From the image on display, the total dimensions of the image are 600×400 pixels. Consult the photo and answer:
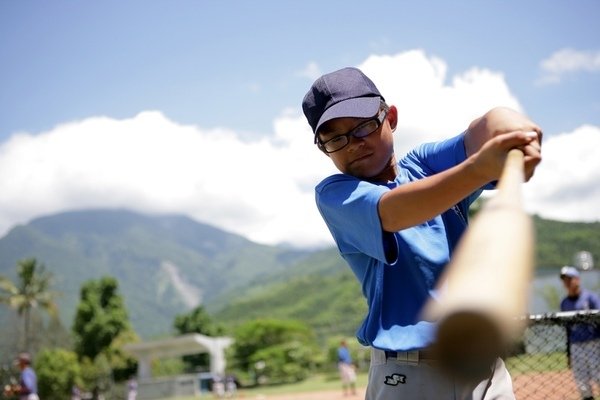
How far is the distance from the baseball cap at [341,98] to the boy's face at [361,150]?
4cm

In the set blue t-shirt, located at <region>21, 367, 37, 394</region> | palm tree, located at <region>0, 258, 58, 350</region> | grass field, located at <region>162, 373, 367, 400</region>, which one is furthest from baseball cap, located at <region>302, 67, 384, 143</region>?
palm tree, located at <region>0, 258, 58, 350</region>

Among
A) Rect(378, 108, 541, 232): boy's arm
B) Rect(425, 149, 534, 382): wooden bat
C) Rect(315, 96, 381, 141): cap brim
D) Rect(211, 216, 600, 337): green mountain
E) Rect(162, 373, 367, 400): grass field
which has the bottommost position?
Rect(162, 373, 367, 400): grass field

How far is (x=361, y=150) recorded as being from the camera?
2.13 m

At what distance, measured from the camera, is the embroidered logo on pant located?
7.05ft

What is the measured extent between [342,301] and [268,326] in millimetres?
102763

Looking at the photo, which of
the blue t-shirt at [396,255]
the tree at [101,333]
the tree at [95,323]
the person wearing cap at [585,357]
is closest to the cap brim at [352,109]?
the blue t-shirt at [396,255]

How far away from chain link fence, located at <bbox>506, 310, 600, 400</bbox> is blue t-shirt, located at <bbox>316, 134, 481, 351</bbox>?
5.58 feet

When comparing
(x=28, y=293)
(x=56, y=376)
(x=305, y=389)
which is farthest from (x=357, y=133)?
(x=28, y=293)

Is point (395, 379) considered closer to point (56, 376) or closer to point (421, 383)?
point (421, 383)

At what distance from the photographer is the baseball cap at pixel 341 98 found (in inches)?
81.5

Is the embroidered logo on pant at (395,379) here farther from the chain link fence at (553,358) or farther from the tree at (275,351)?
the tree at (275,351)

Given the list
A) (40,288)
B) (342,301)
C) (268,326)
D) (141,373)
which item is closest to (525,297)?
(141,373)

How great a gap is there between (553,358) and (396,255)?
5.67 metres

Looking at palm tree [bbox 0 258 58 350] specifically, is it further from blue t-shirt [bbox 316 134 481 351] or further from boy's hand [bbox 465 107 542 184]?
boy's hand [bbox 465 107 542 184]
